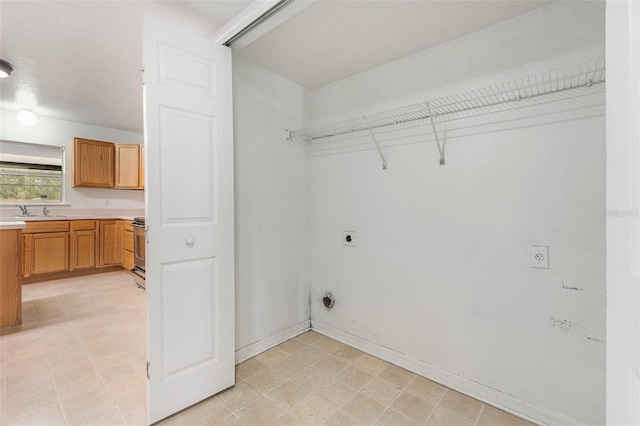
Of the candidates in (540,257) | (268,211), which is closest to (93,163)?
(268,211)

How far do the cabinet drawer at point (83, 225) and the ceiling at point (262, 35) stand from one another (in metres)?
2.17

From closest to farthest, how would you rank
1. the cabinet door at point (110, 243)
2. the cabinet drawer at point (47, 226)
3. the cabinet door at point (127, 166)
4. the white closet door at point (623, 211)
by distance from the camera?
the white closet door at point (623, 211), the cabinet drawer at point (47, 226), the cabinet door at point (110, 243), the cabinet door at point (127, 166)

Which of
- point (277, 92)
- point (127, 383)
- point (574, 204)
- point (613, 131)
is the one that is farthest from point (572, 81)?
point (127, 383)

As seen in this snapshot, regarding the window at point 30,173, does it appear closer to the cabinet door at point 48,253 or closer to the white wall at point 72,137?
the white wall at point 72,137

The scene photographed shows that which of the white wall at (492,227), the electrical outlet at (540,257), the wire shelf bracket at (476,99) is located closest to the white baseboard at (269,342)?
the white wall at (492,227)

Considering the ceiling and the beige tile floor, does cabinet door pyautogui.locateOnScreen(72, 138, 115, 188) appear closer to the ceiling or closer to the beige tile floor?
the ceiling

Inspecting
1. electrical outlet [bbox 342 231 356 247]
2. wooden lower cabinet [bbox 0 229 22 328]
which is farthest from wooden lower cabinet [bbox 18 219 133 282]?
electrical outlet [bbox 342 231 356 247]

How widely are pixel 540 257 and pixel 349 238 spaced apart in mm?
1297

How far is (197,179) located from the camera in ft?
5.56

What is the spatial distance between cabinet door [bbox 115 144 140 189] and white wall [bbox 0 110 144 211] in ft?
0.92

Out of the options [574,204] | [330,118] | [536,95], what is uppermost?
[330,118]

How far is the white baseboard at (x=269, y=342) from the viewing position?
2176mm

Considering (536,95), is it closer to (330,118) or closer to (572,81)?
(572,81)

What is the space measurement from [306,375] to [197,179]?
152cm
